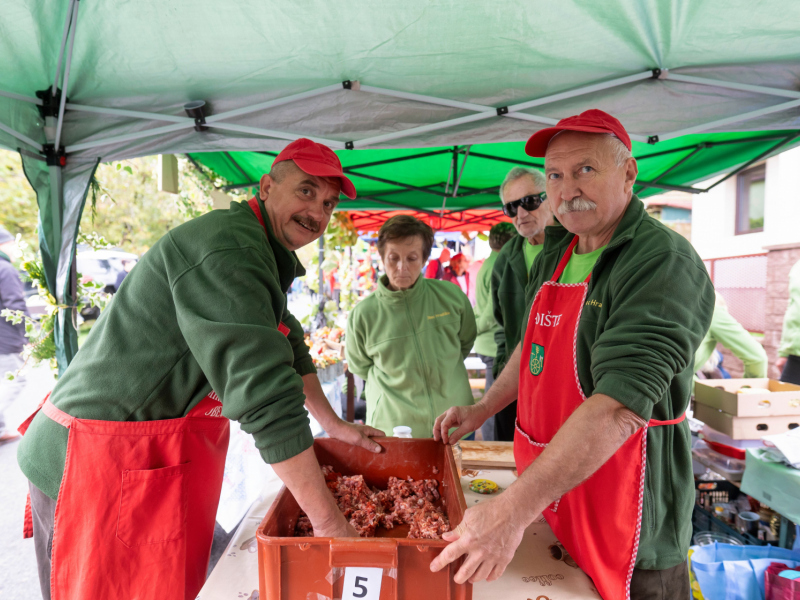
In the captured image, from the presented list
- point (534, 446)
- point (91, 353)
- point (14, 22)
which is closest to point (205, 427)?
point (91, 353)

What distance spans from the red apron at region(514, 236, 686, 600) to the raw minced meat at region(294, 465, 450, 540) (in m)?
0.35

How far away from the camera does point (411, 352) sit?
287 centimetres

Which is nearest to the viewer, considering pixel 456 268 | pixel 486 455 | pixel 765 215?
pixel 486 455

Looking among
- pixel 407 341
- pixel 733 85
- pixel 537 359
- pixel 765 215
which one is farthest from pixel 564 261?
pixel 765 215

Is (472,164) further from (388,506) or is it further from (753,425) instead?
(388,506)

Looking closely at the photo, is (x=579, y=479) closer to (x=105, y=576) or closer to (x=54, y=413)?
(x=105, y=576)

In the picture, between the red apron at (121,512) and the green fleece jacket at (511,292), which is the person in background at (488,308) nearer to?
the green fleece jacket at (511,292)

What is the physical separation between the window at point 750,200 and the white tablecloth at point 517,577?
940 cm

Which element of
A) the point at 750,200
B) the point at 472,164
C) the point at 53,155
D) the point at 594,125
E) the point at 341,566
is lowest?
the point at 341,566

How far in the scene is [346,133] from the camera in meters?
2.73

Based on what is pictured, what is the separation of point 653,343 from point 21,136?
302 centimetres

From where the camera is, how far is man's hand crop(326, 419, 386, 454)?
1631 mm

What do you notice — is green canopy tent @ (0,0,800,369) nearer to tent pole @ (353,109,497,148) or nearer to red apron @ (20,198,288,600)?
tent pole @ (353,109,497,148)

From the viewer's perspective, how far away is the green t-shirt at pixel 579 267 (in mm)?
1468
